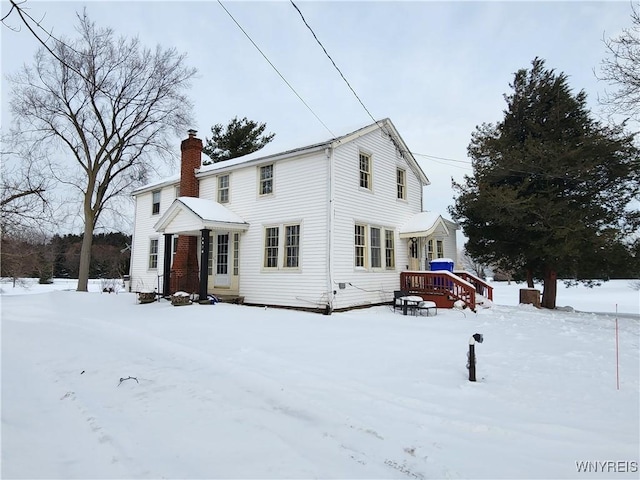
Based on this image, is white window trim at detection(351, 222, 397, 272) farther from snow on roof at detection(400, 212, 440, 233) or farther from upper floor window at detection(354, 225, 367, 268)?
snow on roof at detection(400, 212, 440, 233)

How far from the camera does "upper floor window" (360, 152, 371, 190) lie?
14.8 m

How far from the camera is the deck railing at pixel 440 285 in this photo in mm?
13781

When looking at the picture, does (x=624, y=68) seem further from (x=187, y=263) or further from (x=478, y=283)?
(x=187, y=263)

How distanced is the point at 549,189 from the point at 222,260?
15.0 meters

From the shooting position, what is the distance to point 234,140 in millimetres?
35750

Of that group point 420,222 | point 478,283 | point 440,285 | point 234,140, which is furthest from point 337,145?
point 234,140

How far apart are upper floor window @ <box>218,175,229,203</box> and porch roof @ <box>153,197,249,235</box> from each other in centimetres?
68

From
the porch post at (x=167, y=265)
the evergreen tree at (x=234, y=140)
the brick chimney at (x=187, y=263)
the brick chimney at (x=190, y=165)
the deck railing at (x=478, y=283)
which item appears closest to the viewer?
the porch post at (x=167, y=265)

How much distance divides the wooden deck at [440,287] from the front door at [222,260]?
782cm

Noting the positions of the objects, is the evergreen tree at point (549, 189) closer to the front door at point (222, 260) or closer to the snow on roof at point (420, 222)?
the snow on roof at point (420, 222)

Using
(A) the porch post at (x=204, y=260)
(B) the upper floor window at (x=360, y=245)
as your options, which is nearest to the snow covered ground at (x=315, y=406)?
(A) the porch post at (x=204, y=260)

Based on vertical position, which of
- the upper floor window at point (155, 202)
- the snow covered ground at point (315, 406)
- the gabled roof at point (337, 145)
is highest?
the gabled roof at point (337, 145)

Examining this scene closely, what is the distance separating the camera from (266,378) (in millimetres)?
5543

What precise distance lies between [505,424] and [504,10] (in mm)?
11626
